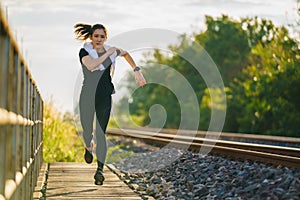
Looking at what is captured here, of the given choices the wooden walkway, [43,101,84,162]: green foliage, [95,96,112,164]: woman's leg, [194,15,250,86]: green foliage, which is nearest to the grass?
[43,101,84,162]: green foliage

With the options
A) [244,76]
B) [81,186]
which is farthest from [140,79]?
[244,76]

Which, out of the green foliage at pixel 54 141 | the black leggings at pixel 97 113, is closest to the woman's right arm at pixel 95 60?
the black leggings at pixel 97 113

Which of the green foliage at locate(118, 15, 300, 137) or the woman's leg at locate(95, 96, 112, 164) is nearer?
the woman's leg at locate(95, 96, 112, 164)

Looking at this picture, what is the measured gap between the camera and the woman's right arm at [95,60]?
794 cm

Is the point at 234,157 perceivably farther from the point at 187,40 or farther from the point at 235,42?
the point at 187,40

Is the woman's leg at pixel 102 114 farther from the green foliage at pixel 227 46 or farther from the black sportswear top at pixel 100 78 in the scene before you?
the green foliage at pixel 227 46

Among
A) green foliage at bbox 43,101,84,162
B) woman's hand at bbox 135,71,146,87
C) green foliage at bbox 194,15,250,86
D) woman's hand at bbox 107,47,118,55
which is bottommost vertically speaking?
green foliage at bbox 43,101,84,162

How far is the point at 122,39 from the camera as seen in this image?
16.5 metres

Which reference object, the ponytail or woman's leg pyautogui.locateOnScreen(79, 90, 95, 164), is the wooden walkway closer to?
woman's leg pyautogui.locateOnScreen(79, 90, 95, 164)

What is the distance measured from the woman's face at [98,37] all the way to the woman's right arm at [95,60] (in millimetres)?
201

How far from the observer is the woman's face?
26.7ft

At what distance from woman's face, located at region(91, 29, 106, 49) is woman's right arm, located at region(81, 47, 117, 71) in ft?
0.66

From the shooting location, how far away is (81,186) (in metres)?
8.27

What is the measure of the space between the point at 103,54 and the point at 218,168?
2122 millimetres
